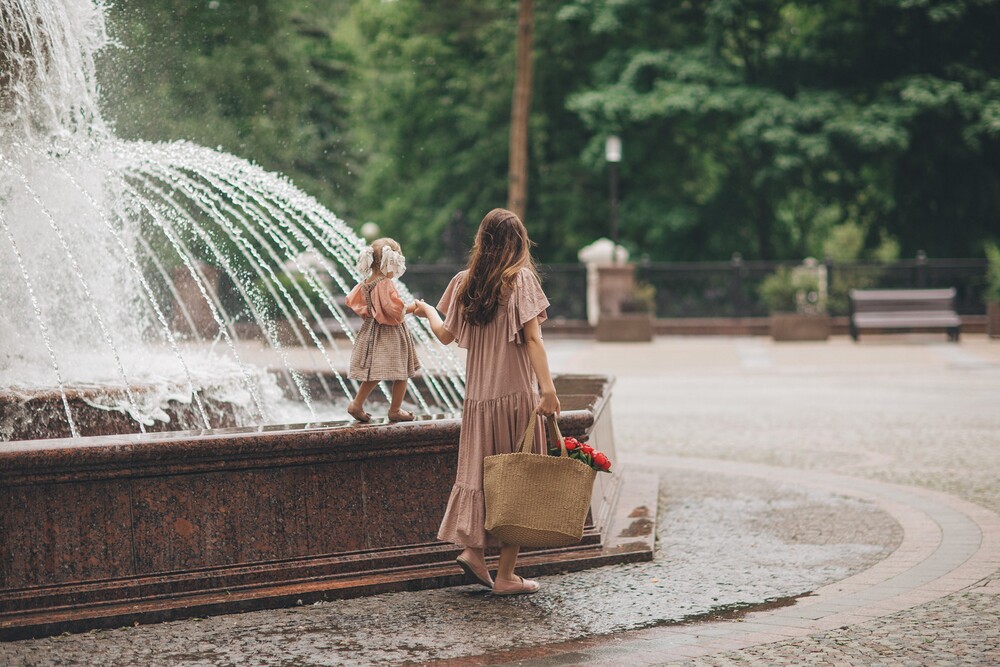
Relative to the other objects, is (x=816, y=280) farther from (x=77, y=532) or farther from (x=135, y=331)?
(x=77, y=532)

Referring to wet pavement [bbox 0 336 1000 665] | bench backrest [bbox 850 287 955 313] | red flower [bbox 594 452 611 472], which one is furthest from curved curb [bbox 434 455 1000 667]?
bench backrest [bbox 850 287 955 313]

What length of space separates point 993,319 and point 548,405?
2208cm

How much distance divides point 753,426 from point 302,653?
321 inches

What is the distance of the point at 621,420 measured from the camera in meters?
13.0

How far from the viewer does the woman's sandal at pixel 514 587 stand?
5691 mm

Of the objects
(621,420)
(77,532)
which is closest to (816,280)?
(621,420)

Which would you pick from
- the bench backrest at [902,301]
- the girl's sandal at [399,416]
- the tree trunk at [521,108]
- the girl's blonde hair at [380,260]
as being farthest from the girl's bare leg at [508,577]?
the bench backrest at [902,301]

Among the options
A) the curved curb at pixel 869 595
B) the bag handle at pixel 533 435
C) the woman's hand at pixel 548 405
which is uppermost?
the woman's hand at pixel 548 405

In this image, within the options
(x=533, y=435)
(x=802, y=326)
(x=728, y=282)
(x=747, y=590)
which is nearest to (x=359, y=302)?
(x=533, y=435)

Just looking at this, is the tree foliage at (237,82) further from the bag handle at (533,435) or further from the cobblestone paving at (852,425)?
the bag handle at (533,435)

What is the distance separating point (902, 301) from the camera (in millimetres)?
26109

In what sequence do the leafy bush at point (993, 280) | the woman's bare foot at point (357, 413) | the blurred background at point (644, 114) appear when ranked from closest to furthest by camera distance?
the woman's bare foot at point (357, 413)
the leafy bush at point (993, 280)
the blurred background at point (644, 114)

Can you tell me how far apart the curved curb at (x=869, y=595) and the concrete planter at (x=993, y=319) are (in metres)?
17.9

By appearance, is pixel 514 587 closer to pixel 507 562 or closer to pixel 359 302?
pixel 507 562
